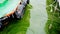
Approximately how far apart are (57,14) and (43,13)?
363mm

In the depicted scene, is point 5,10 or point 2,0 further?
point 2,0

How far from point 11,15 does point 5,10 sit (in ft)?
0.65

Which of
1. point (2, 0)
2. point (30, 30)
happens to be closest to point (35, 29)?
point (30, 30)

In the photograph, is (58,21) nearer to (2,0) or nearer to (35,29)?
(35,29)

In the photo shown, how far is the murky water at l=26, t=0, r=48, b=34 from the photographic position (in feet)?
12.3

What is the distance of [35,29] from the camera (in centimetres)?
378

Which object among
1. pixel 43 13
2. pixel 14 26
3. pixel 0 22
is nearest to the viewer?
pixel 0 22

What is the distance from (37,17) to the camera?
4.17 m

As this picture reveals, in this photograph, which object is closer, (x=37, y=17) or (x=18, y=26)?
(x=18, y=26)

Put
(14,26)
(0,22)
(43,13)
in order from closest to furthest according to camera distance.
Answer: (0,22)
(14,26)
(43,13)

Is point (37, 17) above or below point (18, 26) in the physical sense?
above

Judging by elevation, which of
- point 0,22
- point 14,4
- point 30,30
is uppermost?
point 14,4

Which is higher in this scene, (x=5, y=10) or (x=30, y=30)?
(x=5, y=10)

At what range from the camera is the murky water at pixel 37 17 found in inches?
148
